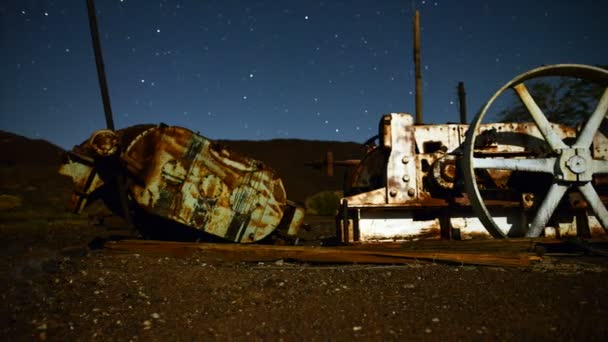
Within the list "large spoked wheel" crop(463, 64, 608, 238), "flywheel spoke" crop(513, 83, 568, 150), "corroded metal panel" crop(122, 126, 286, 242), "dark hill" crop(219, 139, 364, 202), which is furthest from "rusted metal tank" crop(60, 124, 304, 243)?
"dark hill" crop(219, 139, 364, 202)

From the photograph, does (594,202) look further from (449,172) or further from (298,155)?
(298,155)

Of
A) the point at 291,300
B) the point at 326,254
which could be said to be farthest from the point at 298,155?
the point at 291,300

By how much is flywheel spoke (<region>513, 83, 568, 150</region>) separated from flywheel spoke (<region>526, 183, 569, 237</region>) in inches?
19.4

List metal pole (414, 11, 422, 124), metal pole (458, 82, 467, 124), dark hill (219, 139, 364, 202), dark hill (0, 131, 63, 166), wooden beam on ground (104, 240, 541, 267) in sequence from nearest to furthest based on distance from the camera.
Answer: wooden beam on ground (104, 240, 541, 267)
metal pole (414, 11, 422, 124)
metal pole (458, 82, 467, 124)
dark hill (0, 131, 63, 166)
dark hill (219, 139, 364, 202)

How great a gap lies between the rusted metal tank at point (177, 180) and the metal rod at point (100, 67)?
3.84 m

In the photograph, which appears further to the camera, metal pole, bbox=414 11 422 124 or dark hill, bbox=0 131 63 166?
dark hill, bbox=0 131 63 166

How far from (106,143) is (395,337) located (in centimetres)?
349

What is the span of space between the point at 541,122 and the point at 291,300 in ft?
12.3

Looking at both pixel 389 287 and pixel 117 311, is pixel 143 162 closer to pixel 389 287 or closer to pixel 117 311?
pixel 117 311

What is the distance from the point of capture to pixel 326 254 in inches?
151

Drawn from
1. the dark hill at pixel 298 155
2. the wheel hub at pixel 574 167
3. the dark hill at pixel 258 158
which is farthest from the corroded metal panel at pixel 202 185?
the dark hill at pixel 298 155

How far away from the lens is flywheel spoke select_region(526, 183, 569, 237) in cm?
432

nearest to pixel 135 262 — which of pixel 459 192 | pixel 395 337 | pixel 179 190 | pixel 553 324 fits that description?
pixel 179 190

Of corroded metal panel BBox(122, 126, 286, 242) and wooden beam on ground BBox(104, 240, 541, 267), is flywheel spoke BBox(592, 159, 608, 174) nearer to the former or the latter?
wooden beam on ground BBox(104, 240, 541, 267)
